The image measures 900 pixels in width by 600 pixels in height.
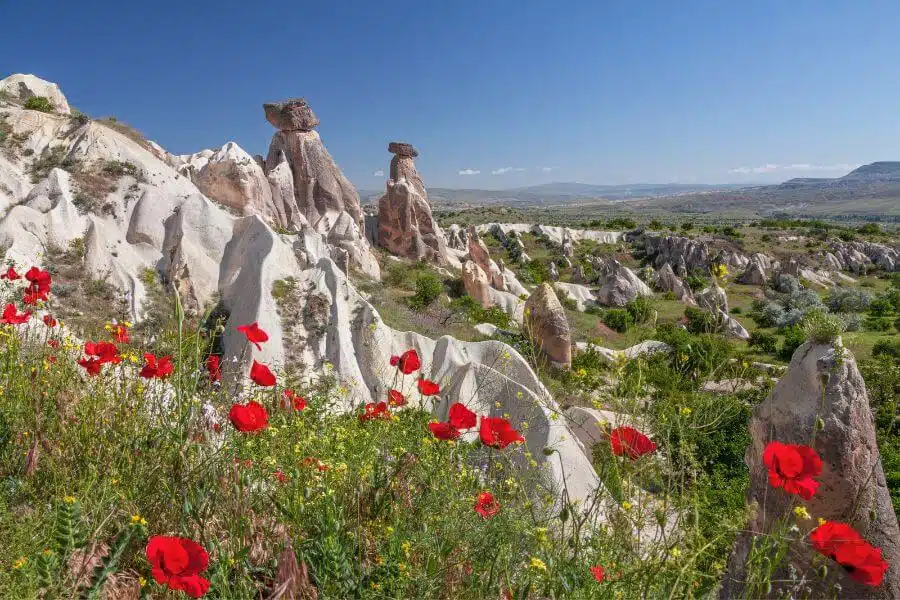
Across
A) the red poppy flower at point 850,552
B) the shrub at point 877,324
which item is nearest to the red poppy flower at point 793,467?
the red poppy flower at point 850,552

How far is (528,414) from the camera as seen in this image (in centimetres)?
866

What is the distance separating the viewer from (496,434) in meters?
2.28

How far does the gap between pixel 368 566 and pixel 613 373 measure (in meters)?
1.88

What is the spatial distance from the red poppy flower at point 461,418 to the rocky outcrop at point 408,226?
31.2 metres

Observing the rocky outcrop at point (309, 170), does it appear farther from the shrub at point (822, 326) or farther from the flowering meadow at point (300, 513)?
the flowering meadow at point (300, 513)

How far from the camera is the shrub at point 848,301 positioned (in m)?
33.2

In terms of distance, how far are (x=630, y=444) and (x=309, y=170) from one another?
30165 mm

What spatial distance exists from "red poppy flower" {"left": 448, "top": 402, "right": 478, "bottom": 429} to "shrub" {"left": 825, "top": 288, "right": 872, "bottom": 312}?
39774mm

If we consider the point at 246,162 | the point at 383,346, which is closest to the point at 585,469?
the point at 383,346

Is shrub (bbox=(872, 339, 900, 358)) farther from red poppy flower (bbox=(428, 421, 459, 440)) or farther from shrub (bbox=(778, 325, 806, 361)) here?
red poppy flower (bbox=(428, 421, 459, 440))

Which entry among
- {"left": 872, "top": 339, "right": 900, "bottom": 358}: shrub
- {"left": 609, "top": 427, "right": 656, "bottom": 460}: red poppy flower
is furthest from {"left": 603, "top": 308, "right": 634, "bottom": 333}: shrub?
{"left": 609, "top": 427, "right": 656, "bottom": 460}: red poppy flower

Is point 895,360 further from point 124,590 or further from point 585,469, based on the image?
point 124,590

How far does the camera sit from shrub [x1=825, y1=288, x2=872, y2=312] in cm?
3325

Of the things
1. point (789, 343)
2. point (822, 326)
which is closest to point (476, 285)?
point (789, 343)
